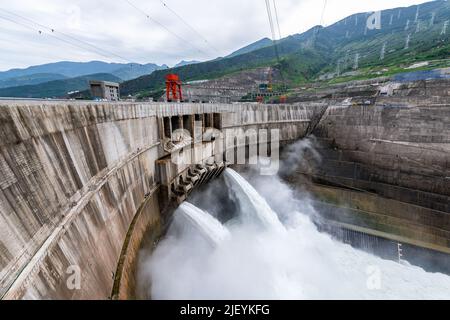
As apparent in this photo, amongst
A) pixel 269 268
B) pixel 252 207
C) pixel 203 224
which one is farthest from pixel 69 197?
pixel 252 207

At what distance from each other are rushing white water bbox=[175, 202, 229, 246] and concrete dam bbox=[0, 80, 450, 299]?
89 cm

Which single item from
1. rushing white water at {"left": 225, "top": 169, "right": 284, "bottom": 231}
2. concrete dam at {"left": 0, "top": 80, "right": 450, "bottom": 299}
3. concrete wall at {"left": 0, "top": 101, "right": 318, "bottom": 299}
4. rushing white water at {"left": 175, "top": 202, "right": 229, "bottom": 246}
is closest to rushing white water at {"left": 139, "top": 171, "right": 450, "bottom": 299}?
rushing white water at {"left": 225, "top": 169, "right": 284, "bottom": 231}

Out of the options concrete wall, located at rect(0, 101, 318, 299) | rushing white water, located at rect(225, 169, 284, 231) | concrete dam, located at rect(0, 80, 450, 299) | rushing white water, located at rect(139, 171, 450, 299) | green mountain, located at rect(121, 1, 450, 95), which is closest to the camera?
concrete wall, located at rect(0, 101, 318, 299)

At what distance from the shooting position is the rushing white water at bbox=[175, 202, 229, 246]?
44.3 feet

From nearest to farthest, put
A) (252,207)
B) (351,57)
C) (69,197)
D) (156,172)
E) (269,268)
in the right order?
(69,197)
(156,172)
(269,268)
(252,207)
(351,57)

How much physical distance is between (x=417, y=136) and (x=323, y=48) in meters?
206

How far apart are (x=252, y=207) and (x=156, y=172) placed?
8597mm

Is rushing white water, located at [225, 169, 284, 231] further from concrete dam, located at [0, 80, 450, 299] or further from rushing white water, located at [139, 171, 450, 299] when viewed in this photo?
concrete dam, located at [0, 80, 450, 299]

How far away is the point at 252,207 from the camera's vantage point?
18141mm

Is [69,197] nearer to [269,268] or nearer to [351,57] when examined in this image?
[269,268]

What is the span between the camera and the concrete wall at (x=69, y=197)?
4.21m

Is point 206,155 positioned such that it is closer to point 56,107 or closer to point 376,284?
point 56,107
